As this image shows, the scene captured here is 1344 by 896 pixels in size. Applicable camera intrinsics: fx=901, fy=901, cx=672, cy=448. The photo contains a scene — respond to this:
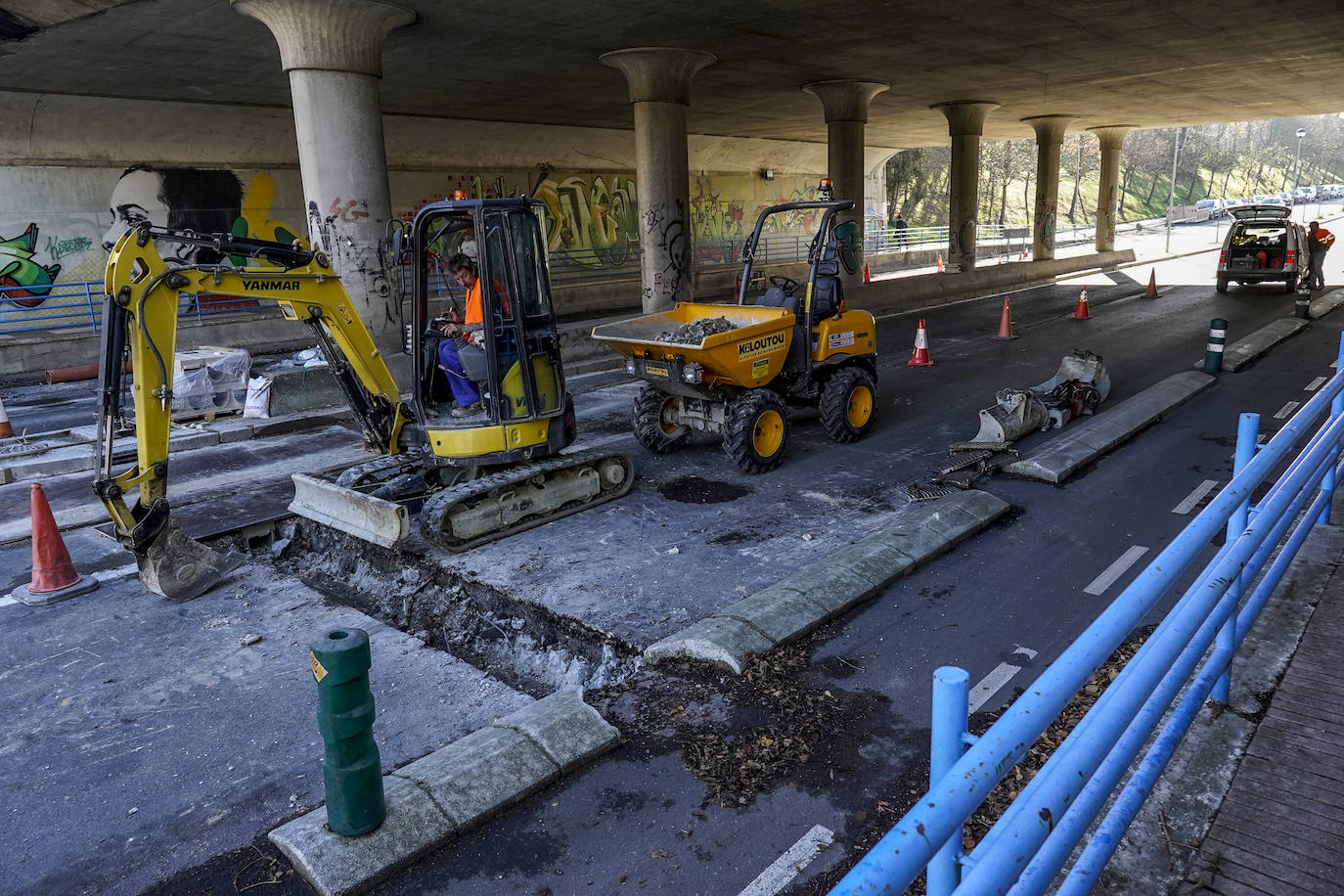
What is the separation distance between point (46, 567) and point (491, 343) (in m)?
3.86

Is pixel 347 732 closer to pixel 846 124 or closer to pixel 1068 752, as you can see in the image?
pixel 1068 752

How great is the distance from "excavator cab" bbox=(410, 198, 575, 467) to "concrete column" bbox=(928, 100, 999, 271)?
82.7ft

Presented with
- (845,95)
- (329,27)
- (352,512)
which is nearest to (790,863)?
(352,512)

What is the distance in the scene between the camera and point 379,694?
5.47 metres

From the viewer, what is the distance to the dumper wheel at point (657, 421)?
10.1m

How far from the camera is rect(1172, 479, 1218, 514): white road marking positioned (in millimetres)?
8109

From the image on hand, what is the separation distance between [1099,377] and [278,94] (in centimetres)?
1840

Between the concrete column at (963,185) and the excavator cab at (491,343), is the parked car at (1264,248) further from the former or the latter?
the excavator cab at (491,343)

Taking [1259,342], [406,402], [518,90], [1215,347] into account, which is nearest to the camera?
[406,402]

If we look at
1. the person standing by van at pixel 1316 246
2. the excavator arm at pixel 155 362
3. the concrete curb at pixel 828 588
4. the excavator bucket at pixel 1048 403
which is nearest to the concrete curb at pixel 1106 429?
the excavator bucket at pixel 1048 403

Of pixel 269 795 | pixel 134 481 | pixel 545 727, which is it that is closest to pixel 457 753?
pixel 545 727

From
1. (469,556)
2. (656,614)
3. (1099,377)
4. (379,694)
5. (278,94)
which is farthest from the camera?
(278,94)

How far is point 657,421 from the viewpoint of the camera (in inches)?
399

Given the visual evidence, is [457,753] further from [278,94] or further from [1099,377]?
[278,94]
